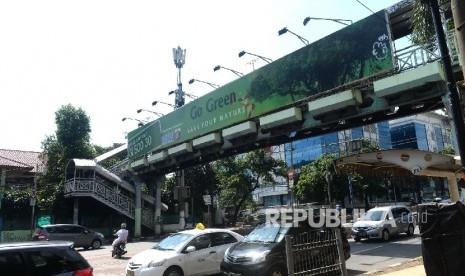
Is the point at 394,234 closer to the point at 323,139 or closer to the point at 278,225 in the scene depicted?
the point at 278,225

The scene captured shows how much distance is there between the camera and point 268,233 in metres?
10.5

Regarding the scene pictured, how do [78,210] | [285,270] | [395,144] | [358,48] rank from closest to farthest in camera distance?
[285,270], [358,48], [78,210], [395,144]

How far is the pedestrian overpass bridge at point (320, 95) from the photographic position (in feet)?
47.3

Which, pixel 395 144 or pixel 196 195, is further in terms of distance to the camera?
pixel 395 144

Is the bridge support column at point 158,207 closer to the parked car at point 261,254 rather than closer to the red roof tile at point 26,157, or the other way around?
the red roof tile at point 26,157

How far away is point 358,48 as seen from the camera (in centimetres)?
1619

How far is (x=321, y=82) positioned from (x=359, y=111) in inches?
92.7

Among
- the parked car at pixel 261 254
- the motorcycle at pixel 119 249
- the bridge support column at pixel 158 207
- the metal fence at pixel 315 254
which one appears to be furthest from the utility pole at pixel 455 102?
the bridge support column at pixel 158 207

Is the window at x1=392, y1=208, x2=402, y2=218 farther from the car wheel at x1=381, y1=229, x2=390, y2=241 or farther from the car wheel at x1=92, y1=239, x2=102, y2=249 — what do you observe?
the car wheel at x1=92, y1=239, x2=102, y2=249

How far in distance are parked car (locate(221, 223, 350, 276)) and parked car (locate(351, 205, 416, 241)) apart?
893 cm

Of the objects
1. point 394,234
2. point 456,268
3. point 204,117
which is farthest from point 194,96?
point 456,268

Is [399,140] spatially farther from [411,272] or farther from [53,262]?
[53,262]

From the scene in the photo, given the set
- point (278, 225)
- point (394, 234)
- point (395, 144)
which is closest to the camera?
point (278, 225)

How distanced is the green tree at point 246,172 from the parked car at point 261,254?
25133 mm
